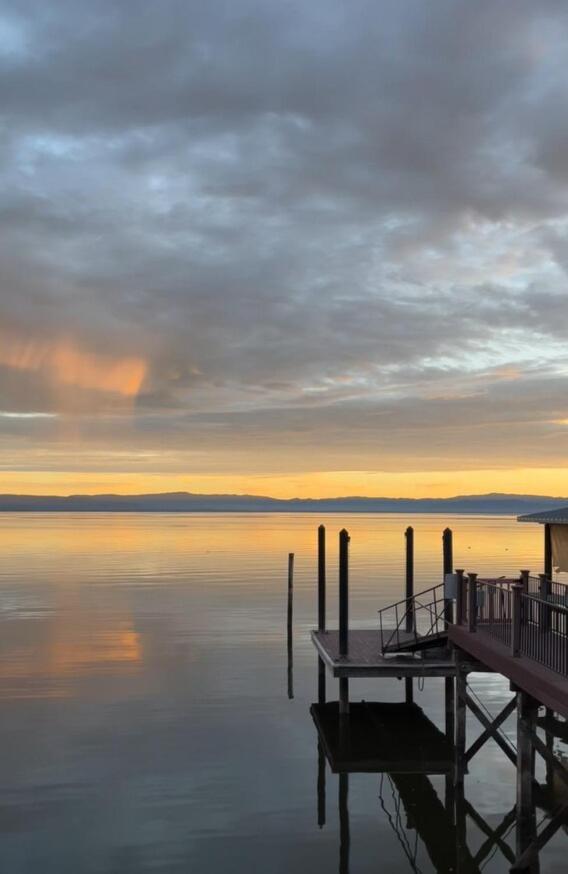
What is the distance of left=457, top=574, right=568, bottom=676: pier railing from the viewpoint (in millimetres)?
16375

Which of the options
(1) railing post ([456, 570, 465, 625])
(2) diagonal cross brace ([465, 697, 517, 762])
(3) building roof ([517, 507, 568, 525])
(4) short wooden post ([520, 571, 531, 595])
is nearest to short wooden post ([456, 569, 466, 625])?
(1) railing post ([456, 570, 465, 625])

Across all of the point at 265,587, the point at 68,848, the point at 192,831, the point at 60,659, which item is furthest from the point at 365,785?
the point at 265,587

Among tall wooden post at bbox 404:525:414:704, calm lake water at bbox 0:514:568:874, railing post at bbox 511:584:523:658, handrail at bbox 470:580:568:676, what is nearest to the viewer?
handrail at bbox 470:580:568:676

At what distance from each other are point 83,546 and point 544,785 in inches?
3929

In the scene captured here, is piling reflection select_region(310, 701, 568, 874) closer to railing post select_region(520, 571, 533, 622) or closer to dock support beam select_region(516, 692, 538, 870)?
dock support beam select_region(516, 692, 538, 870)

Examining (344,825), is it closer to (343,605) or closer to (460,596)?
(460,596)

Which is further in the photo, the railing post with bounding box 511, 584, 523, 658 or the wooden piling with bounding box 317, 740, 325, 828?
the wooden piling with bounding box 317, 740, 325, 828

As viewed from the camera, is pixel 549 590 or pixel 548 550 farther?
pixel 548 550

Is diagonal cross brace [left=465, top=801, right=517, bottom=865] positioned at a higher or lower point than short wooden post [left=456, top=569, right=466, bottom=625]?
lower

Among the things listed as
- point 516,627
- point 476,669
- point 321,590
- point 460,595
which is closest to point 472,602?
point 460,595

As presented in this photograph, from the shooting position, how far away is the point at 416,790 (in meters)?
21.1

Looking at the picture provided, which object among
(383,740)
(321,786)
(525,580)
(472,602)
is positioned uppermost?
(525,580)

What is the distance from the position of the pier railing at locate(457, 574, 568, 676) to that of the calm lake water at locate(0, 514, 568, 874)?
3.79 m

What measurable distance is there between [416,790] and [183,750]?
624 centimetres
